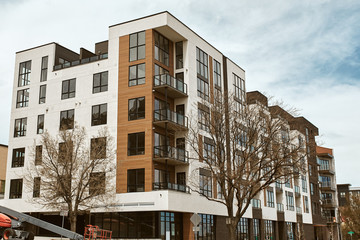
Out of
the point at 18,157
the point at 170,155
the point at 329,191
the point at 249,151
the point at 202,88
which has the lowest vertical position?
the point at 249,151

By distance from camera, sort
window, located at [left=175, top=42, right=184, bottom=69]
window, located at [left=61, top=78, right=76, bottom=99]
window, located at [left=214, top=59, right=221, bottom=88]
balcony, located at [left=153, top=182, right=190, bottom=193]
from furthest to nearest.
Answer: window, located at [left=214, top=59, right=221, bottom=88] < window, located at [left=61, top=78, right=76, bottom=99] < window, located at [left=175, top=42, right=184, bottom=69] < balcony, located at [left=153, top=182, right=190, bottom=193]

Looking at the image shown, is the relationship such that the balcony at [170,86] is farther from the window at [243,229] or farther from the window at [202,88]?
the window at [243,229]

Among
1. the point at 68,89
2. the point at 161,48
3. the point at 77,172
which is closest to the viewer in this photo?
the point at 77,172

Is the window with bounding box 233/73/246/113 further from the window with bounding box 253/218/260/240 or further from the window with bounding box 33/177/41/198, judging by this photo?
the window with bounding box 33/177/41/198

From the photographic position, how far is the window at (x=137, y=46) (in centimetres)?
4097

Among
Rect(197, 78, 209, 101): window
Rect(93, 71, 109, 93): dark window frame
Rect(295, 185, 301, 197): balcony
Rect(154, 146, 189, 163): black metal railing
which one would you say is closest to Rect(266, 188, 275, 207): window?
Rect(295, 185, 301, 197): balcony

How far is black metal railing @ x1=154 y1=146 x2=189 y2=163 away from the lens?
38781mm

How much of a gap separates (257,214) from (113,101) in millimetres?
25501

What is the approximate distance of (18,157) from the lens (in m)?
46.2

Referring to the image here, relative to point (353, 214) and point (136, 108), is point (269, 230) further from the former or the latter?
point (136, 108)

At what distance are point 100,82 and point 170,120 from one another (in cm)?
865

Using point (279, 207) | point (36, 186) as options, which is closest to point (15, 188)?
point (36, 186)

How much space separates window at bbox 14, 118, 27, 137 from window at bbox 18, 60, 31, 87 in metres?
4.21

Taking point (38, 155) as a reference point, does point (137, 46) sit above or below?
above
